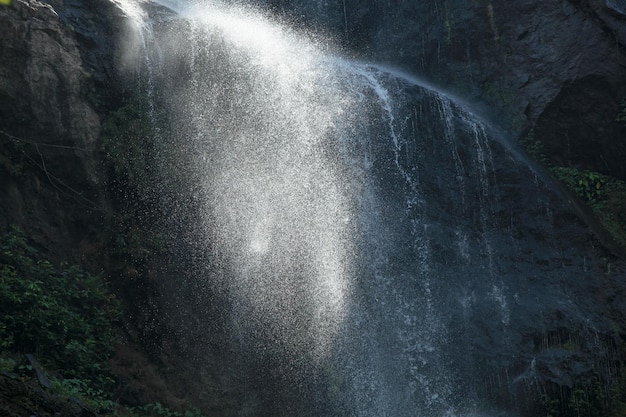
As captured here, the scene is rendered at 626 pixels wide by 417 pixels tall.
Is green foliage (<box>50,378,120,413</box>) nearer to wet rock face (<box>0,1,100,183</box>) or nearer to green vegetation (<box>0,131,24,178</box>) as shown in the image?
green vegetation (<box>0,131,24,178</box>)

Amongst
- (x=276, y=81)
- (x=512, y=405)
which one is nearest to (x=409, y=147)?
(x=276, y=81)

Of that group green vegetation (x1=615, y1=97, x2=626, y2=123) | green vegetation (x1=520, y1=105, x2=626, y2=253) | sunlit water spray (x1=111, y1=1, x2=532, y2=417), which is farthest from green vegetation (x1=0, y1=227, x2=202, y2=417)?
green vegetation (x1=615, y1=97, x2=626, y2=123)

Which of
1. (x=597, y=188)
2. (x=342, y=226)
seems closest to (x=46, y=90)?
(x=342, y=226)

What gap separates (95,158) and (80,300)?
277cm

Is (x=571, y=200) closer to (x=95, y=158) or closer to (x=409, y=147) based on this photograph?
(x=409, y=147)

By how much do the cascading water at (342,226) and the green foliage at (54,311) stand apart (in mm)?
1990

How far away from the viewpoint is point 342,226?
13.1 m

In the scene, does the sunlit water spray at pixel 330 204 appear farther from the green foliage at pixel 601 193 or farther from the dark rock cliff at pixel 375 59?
the green foliage at pixel 601 193

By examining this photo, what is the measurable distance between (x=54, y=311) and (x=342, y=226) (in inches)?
235

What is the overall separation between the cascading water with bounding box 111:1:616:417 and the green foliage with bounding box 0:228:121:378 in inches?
78.4

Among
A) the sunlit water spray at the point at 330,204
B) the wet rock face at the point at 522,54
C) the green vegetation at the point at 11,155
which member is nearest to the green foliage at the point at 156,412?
the sunlit water spray at the point at 330,204

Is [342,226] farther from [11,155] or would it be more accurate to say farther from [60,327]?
[11,155]

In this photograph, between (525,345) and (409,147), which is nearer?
(525,345)

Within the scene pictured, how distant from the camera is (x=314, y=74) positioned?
14930mm
